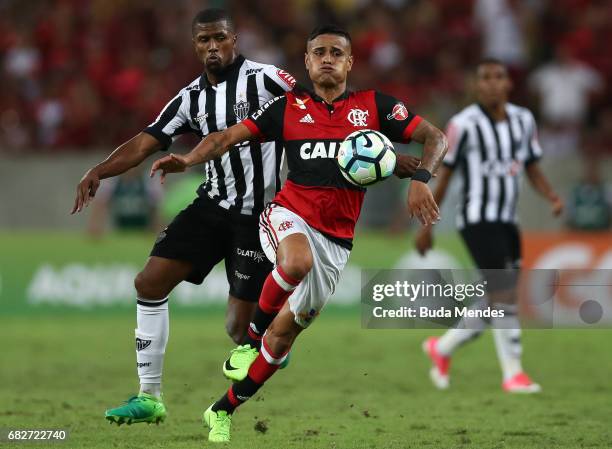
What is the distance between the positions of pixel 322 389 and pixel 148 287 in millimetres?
2326

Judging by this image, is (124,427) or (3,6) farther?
(3,6)

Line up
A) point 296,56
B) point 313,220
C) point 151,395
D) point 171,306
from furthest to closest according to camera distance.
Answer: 1. point 296,56
2. point 171,306
3. point 151,395
4. point 313,220

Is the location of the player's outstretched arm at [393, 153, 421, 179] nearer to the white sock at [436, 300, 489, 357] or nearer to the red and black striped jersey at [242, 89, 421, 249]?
the red and black striped jersey at [242, 89, 421, 249]

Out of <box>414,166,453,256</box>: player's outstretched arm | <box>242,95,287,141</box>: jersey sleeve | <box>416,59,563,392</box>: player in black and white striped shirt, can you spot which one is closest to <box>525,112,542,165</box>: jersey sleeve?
<box>416,59,563,392</box>: player in black and white striped shirt

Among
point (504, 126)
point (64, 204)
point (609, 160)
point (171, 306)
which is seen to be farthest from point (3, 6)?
point (504, 126)

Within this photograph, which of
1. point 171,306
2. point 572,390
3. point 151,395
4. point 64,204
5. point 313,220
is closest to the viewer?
point 313,220

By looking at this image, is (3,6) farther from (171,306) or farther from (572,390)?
(572,390)

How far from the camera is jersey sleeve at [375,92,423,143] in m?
6.39

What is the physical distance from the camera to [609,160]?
555 inches

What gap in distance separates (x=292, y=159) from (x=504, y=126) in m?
3.32

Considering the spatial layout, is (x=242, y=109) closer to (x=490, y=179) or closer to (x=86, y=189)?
(x=86, y=189)

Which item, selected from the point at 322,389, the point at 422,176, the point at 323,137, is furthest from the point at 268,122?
the point at 322,389

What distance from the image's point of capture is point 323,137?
6332 millimetres

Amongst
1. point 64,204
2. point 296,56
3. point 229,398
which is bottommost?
point 229,398
